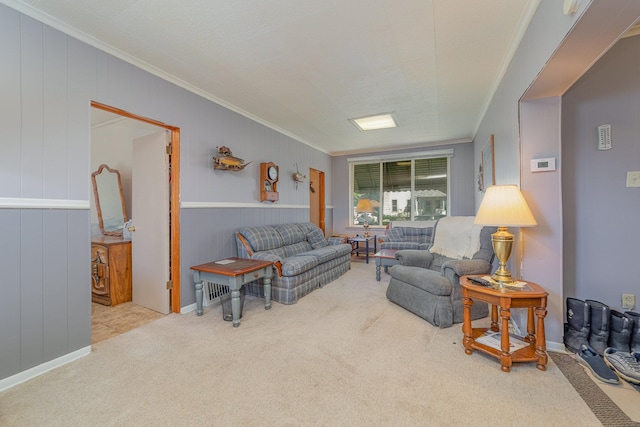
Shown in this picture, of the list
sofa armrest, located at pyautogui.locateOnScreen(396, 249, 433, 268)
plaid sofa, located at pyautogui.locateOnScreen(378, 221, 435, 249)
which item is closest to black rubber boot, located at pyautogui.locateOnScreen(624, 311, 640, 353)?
sofa armrest, located at pyautogui.locateOnScreen(396, 249, 433, 268)

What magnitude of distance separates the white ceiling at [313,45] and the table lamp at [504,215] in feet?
4.14

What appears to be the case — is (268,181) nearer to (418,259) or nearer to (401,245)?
(418,259)

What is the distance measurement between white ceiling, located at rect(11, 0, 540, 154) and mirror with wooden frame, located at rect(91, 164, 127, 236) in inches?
79.5

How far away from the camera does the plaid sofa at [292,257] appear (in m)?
3.27

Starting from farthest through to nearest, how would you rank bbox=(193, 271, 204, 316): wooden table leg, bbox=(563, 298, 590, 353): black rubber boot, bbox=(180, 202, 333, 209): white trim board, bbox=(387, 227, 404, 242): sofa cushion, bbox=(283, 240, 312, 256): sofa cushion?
bbox=(387, 227, 404, 242): sofa cushion, bbox=(283, 240, 312, 256): sofa cushion, bbox=(180, 202, 333, 209): white trim board, bbox=(193, 271, 204, 316): wooden table leg, bbox=(563, 298, 590, 353): black rubber boot

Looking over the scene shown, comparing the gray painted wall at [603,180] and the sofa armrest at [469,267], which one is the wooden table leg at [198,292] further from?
the gray painted wall at [603,180]

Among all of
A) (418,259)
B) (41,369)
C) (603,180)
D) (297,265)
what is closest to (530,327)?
(603,180)

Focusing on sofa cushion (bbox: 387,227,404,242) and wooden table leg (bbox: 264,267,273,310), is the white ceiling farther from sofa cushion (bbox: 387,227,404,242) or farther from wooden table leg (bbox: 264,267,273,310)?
sofa cushion (bbox: 387,227,404,242)

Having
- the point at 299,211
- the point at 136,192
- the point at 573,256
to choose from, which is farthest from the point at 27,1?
the point at 573,256

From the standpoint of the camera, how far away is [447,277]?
267 centimetres

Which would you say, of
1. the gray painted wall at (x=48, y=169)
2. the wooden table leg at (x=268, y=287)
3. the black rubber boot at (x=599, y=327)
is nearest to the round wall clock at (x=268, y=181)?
the wooden table leg at (x=268, y=287)

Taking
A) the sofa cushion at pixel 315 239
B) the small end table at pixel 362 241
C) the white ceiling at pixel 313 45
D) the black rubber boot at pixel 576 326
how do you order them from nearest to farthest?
1. the white ceiling at pixel 313 45
2. the black rubber boot at pixel 576 326
3. the sofa cushion at pixel 315 239
4. the small end table at pixel 362 241

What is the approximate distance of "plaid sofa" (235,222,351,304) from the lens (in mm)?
3274

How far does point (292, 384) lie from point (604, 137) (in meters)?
3.01
